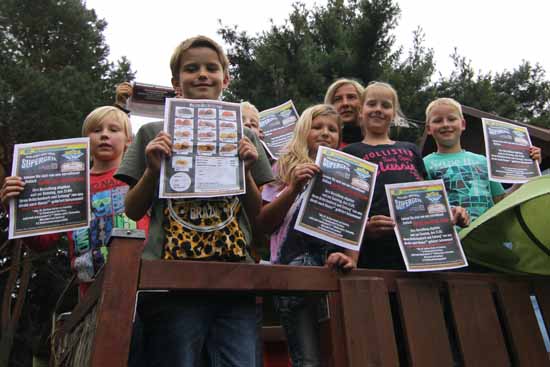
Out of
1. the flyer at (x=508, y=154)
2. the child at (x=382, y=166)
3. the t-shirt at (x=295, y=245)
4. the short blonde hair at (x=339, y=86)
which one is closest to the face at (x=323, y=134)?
the child at (x=382, y=166)

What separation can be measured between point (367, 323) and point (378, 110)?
62.1 inches

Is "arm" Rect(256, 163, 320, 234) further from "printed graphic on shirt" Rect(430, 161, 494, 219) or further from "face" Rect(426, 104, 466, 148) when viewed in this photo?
"face" Rect(426, 104, 466, 148)

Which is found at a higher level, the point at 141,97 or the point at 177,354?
the point at 141,97

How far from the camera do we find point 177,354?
171 cm

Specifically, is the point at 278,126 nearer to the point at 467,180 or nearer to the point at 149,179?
the point at 467,180

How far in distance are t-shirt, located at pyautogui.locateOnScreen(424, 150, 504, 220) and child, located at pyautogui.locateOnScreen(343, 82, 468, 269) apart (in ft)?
0.98

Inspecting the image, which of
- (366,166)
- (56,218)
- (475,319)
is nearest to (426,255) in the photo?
(475,319)

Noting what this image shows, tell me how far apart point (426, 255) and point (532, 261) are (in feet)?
1.72

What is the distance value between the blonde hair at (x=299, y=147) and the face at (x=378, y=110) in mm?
193

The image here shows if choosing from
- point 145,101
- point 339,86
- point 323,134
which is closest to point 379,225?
point 323,134

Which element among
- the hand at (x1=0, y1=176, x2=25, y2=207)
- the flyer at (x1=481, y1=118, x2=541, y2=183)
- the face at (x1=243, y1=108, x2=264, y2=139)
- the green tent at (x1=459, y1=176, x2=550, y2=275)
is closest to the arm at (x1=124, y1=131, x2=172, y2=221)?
the hand at (x1=0, y1=176, x2=25, y2=207)

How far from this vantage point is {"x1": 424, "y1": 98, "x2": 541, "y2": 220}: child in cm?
291

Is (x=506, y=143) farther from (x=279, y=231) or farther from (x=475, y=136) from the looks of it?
(x=475, y=136)

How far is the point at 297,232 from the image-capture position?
250cm
